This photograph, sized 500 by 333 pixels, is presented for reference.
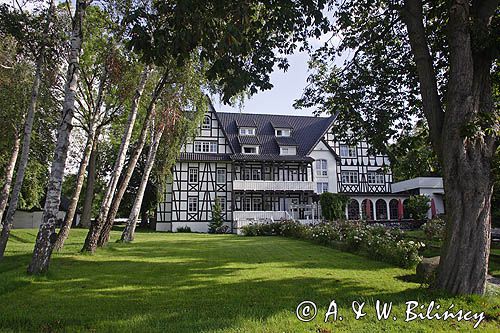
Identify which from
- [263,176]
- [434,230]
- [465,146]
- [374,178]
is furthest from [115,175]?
[374,178]

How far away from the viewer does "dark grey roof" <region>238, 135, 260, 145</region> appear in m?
33.9

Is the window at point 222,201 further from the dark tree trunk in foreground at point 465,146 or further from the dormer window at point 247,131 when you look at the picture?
the dark tree trunk in foreground at point 465,146

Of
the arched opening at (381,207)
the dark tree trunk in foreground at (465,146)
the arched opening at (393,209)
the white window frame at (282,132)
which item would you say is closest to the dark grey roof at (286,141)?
the white window frame at (282,132)

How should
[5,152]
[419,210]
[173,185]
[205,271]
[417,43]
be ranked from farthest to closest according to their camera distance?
[173,185], [419,210], [5,152], [205,271], [417,43]

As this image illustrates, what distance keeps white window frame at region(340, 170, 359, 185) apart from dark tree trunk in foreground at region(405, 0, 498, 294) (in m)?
29.7

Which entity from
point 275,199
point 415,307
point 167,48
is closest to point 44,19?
point 167,48

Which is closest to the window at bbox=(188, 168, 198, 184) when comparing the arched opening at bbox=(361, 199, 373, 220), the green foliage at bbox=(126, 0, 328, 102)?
the arched opening at bbox=(361, 199, 373, 220)

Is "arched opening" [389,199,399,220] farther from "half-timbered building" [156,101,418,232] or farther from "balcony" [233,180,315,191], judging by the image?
"balcony" [233,180,315,191]

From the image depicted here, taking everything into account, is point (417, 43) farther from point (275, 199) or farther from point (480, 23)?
point (275, 199)

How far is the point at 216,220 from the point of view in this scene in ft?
98.4

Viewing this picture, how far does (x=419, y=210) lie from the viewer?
29.5 meters

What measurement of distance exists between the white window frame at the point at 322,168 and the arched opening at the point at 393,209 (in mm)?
7516

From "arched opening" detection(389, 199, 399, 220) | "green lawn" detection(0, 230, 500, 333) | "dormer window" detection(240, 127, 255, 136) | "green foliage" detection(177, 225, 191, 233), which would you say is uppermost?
"dormer window" detection(240, 127, 255, 136)

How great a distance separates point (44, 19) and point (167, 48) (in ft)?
22.3
